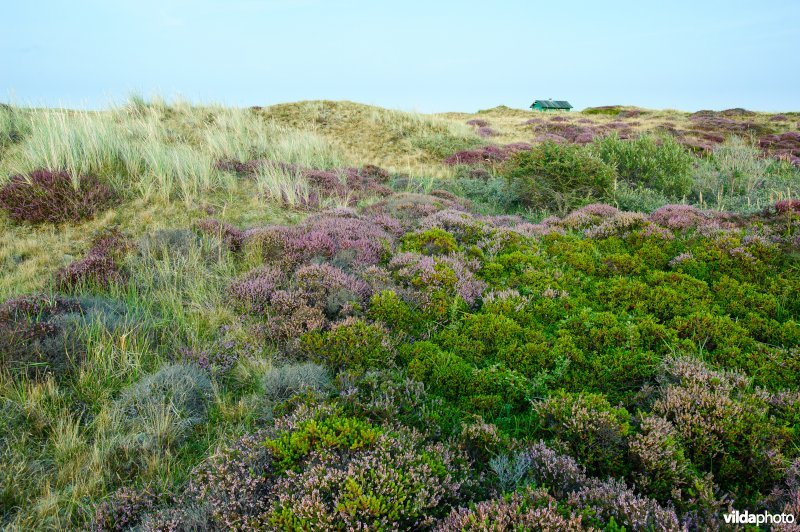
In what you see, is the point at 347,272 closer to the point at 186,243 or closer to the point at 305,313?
the point at 305,313

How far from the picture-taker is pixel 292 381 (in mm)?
3836

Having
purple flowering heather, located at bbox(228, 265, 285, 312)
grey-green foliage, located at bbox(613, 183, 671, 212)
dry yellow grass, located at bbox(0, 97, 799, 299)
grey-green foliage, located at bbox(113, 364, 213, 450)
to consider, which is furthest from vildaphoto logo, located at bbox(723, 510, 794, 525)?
grey-green foliage, located at bbox(613, 183, 671, 212)

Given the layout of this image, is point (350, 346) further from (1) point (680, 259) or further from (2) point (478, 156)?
(2) point (478, 156)

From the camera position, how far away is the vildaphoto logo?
2328 mm

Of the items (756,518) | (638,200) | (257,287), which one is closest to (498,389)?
(756,518)

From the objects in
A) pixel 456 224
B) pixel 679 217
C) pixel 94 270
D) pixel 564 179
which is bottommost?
pixel 94 270

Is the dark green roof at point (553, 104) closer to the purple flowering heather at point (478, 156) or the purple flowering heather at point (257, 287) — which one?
the purple flowering heather at point (478, 156)

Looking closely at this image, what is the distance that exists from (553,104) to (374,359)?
61657 millimetres

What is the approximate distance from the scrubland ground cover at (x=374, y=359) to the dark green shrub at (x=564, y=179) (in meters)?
0.75

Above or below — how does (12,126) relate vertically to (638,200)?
above

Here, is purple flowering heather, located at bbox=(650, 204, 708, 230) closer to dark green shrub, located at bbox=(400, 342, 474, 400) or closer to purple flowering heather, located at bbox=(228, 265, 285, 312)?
dark green shrub, located at bbox=(400, 342, 474, 400)

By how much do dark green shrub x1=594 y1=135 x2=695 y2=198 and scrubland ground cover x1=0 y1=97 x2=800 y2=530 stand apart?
409cm

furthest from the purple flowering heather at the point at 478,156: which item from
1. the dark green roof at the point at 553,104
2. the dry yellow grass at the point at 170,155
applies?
the dark green roof at the point at 553,104

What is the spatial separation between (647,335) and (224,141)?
12358mm
